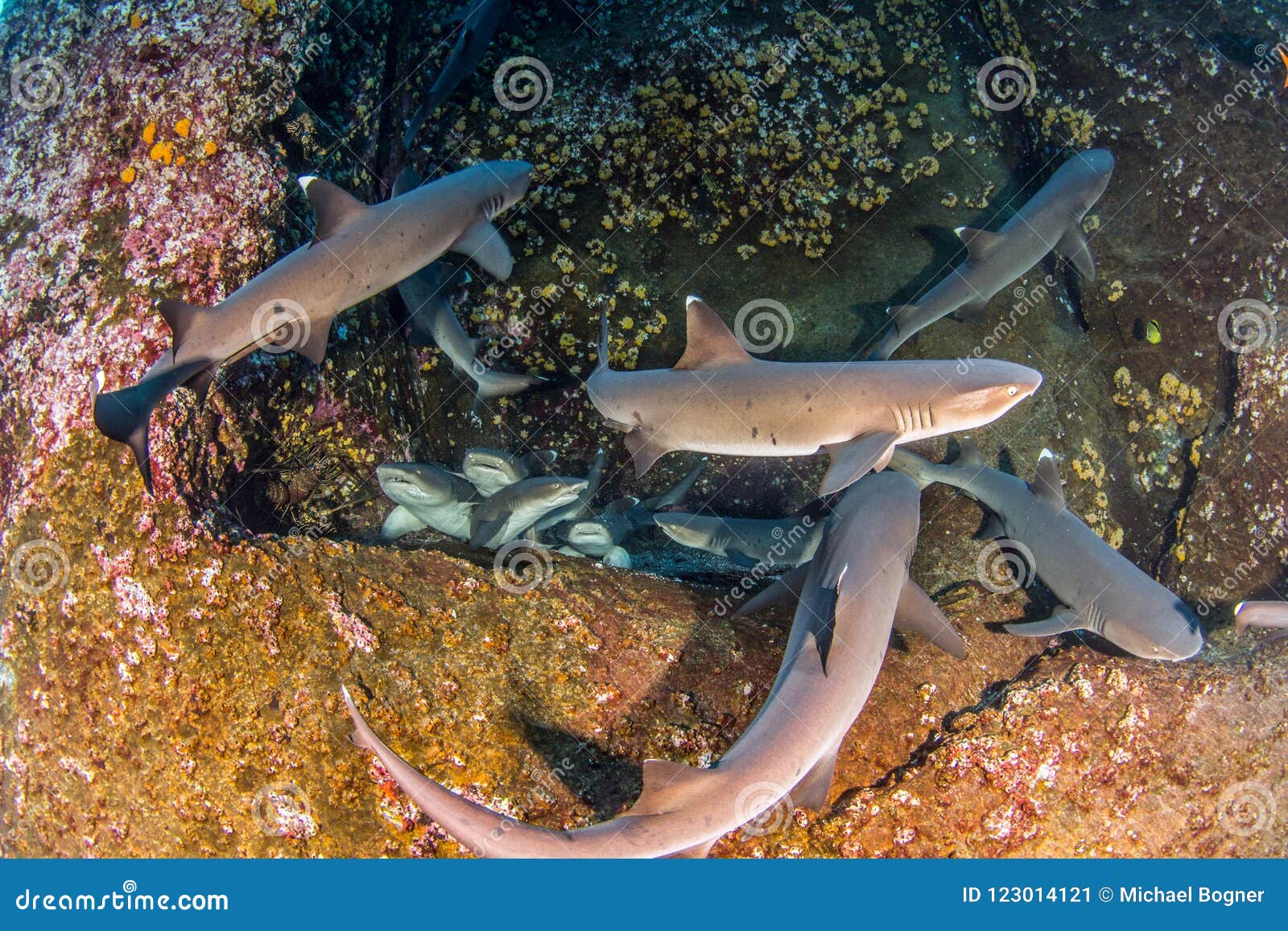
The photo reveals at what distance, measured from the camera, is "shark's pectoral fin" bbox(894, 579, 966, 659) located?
3430 mm

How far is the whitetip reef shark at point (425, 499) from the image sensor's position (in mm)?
4508

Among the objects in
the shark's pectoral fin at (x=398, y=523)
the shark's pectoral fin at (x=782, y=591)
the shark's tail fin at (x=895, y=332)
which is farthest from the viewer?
the shark's tail fin at (x=895, y=332)

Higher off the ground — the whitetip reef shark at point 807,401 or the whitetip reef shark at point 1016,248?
the whitetip reef shark at point 1016,248

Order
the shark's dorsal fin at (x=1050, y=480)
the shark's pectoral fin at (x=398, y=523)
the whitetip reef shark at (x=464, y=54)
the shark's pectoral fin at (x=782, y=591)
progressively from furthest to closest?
1. the whitetip reef shark at (x=464, y=54)
2. the shark's pectoral fin at (x=398, y=523)
3. the shark's dorsal fin at (x=1050, y=480)
4. the shark's pectoral fin at (x=782, y=591)

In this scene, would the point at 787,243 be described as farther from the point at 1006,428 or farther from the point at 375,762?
the point at 375,762

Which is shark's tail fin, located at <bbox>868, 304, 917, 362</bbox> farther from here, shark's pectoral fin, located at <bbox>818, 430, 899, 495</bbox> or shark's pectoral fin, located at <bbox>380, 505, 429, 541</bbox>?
shark's pectoral fin, located at <bbox>380, 505, 429, 541</bbox>

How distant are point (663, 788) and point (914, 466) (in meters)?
3.10

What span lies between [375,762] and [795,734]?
1826mm

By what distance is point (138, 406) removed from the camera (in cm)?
282

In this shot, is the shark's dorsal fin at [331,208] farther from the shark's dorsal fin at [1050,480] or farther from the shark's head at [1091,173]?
the shark's head at [1091,173]

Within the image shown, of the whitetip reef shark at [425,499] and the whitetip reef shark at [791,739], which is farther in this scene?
the whitetip reef shark at [425,499]

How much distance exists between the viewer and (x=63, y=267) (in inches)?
153

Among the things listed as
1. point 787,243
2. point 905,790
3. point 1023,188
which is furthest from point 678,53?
point 905,790

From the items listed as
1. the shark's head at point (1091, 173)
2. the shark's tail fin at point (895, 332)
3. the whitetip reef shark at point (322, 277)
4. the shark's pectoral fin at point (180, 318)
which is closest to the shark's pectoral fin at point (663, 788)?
the whitetip reef shark at point (322, 277)
